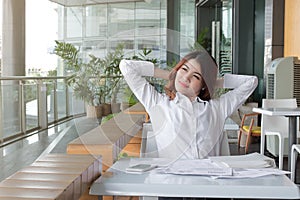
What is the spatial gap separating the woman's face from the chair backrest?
8.09 feet

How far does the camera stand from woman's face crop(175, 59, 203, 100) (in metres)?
1.39

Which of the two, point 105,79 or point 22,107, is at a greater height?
point 105,79

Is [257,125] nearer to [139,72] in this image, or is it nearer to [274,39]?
[274,39]

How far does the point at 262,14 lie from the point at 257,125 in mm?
1701

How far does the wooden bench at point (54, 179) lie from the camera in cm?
75

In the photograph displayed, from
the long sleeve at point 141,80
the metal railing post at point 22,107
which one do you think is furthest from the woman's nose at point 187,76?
the metal railing post at point 22,107

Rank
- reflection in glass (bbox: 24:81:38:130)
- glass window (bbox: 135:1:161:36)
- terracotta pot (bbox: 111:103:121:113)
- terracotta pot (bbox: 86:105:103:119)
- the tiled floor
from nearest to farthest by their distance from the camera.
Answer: terracotta pot (bbox: 111:103:121:113)
terracotta pot (bbox: 86:105:103:119)
glass window (bbox: 135:1:161:36)
the tiled floor
reflection in glass (bbox: 24:81:38:130)

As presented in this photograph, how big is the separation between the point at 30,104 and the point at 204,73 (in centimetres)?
470

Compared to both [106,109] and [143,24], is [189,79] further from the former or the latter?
[143,24]

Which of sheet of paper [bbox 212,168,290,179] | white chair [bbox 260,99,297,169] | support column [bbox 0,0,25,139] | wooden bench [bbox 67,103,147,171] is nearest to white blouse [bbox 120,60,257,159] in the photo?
wooden bench [bbox 67,103,147,171]

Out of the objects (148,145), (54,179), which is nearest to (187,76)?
(148,145)

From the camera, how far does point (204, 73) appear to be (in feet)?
4.63

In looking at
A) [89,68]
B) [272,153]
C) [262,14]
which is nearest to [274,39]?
[262,14]

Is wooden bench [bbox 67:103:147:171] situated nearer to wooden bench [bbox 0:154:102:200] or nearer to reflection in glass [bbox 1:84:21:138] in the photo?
wooden bench [bbox 0:154:102:200]
